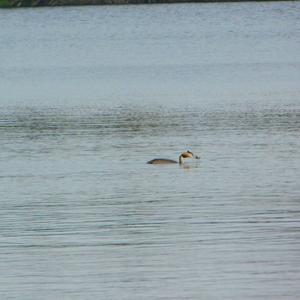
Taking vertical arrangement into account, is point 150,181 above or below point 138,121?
above

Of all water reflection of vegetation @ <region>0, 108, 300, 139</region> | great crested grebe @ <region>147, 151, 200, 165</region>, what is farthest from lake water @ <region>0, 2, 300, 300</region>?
great crested grebe @ <region>147, 151, 200, 165</region>

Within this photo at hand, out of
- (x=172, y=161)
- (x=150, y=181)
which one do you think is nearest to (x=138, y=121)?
(x=172, y=161)

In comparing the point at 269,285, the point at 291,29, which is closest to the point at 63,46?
the point at 291,29

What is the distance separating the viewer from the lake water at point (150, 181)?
17.0 metres

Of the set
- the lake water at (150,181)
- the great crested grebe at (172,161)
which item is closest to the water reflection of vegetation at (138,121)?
the lake water at (150,181)

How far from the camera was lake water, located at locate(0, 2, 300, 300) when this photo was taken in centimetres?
1702

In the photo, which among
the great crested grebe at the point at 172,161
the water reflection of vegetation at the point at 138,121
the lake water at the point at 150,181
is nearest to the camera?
the lake water at the point at 150,181

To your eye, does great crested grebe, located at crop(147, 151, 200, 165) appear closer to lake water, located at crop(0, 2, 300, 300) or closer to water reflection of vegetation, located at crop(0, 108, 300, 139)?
lake water, located at crop(0, 2, 300, 300)

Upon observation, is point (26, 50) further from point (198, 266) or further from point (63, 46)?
point (198, 266)

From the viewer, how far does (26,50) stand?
7181 centimetres

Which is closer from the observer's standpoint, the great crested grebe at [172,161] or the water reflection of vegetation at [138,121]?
the great crested grebe at [172,161]

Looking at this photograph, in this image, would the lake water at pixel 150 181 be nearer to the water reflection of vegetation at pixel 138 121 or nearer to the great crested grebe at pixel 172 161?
the water reflection of vegetation at pixel 138 121

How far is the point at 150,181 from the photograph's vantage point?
81.0 feet

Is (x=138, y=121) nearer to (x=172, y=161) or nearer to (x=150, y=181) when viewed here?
(x=172, y=161)
